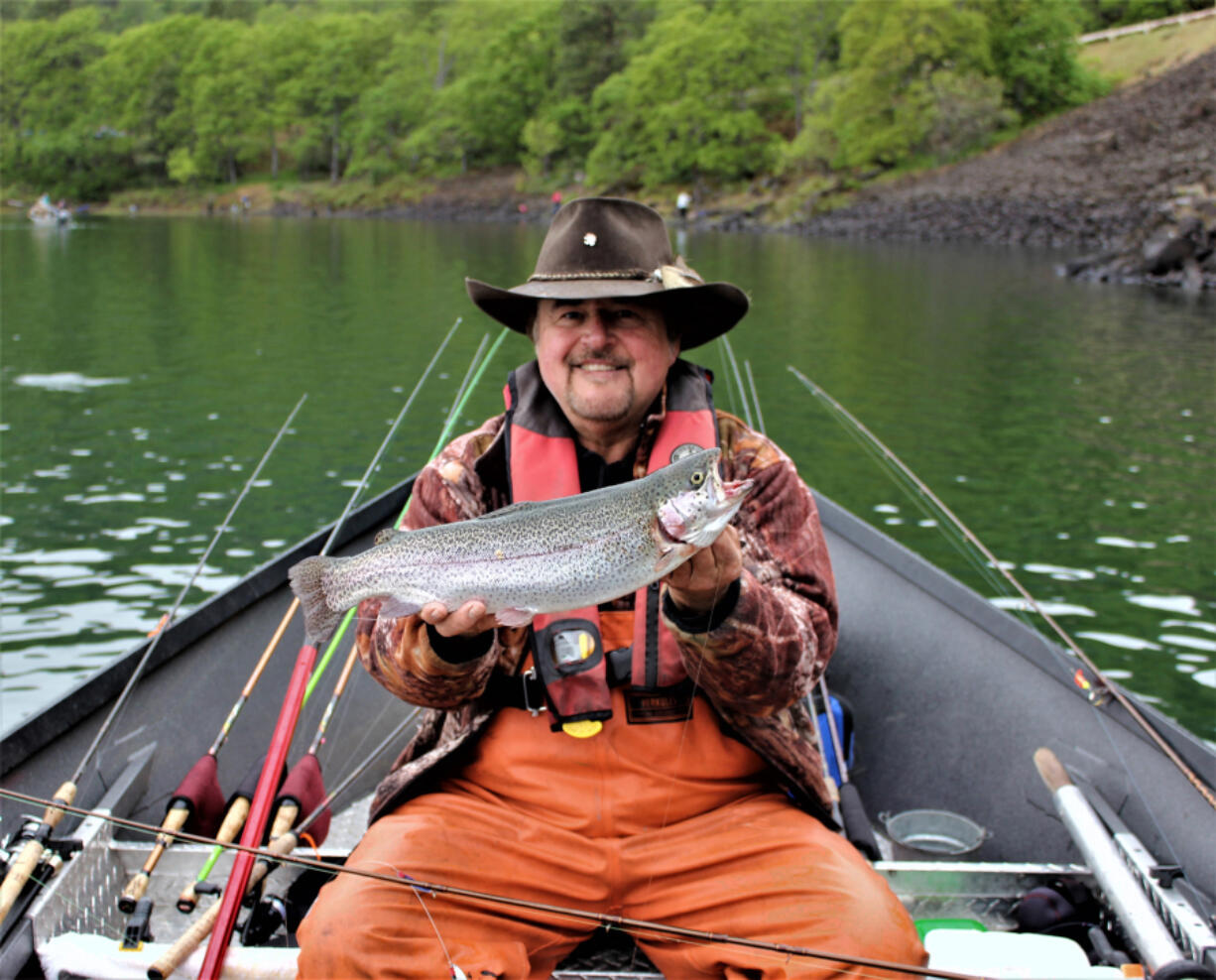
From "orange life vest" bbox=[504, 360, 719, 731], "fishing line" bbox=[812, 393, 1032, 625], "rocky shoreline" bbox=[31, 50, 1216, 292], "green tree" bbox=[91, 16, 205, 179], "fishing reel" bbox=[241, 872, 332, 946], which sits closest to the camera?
"orange life vest" bbox=[504, 360, 719, 731]

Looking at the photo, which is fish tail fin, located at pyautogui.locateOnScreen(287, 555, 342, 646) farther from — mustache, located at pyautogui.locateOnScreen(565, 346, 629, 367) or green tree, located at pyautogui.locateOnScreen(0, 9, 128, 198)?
green tree, located at pyautogui.locateOnScreen(0, 9, 128, 198)

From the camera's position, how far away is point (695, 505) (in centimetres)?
239

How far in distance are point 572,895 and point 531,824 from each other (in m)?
0.22

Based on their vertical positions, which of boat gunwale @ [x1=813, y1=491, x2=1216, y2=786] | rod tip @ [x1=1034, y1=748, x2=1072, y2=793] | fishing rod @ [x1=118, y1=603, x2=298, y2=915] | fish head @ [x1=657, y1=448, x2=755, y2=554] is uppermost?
fish head @ [x1=657, y1=448, x2=755, y2=554]

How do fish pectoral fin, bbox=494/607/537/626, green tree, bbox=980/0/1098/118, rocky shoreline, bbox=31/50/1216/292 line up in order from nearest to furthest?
1. fish pectoral fin, bbox=494/607/537/626
2. rocky shoreline, bbox=31/50/1216/292
3. green tree, bbox=980/0/1098/118

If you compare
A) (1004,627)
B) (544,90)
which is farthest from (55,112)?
(1004,627)

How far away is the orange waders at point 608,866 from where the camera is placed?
8.57 feet

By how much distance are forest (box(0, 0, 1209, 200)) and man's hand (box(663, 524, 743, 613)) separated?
200 ft

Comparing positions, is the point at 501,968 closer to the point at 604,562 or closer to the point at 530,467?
the point at 604,562

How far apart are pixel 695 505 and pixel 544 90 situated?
8865cm

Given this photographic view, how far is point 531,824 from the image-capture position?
2936 millimetres

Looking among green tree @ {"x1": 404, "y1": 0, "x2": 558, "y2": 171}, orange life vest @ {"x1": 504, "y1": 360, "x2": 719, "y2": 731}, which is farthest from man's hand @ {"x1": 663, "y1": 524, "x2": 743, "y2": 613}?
green tree @ {"x1": 404, "y1": 0, "x2": 558, "y2": 171}

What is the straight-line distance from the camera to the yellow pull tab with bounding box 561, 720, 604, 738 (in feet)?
9.68

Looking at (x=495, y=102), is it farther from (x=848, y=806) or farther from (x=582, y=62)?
(x=848, y=806)
